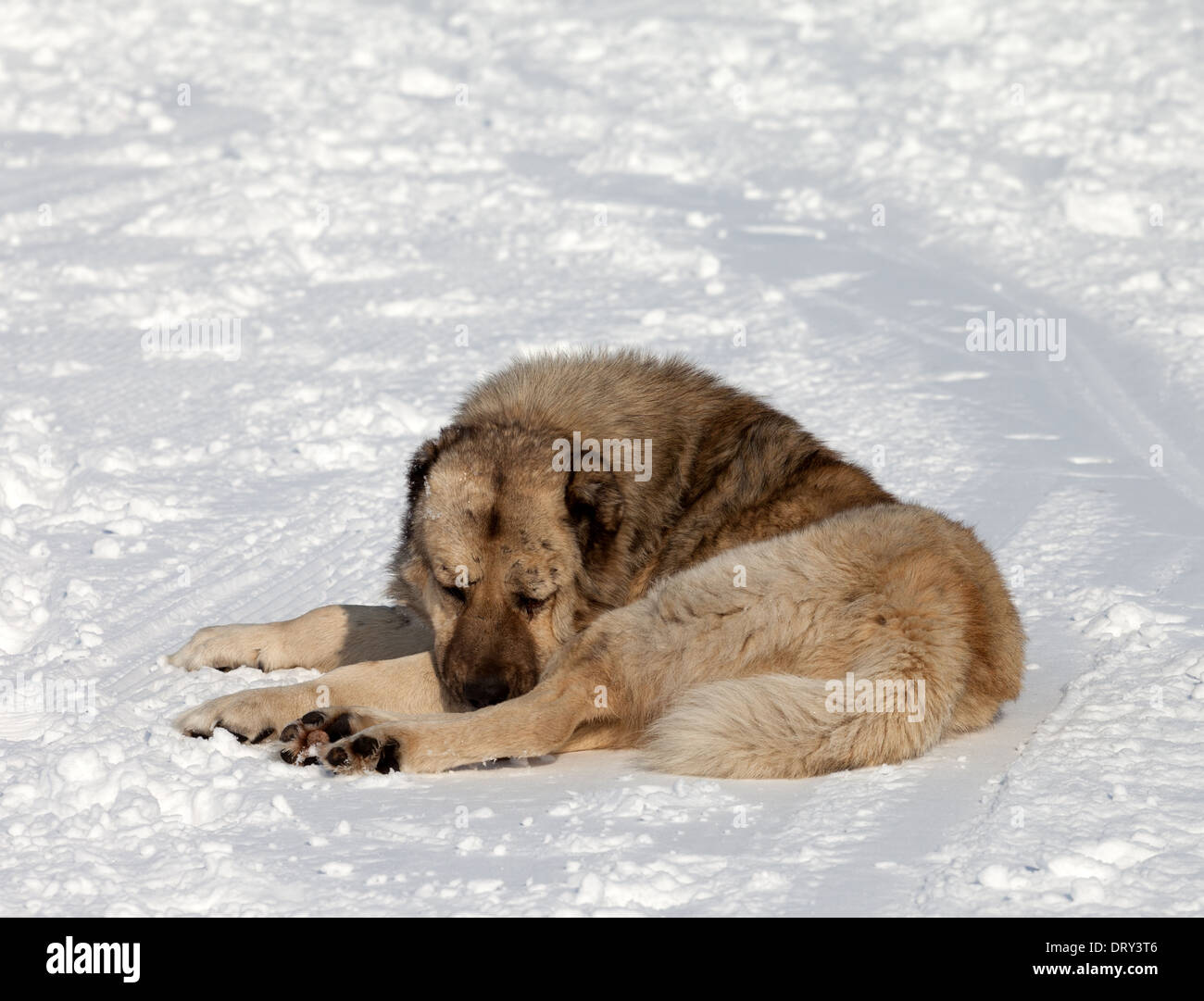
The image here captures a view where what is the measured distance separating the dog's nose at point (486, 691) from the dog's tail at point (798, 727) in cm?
64

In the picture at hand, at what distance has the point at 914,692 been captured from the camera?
14.0 ft

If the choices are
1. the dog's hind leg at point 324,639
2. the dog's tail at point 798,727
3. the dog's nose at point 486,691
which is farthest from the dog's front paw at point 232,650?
the dog's tail at point 798,727

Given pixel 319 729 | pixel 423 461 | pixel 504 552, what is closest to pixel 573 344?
pixel 423 461

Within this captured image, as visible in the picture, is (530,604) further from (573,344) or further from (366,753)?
(573,344)

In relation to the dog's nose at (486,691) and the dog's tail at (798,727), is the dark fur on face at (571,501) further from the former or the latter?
the dog's tail at (798,727)

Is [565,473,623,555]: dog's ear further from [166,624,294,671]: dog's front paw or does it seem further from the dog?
[166,624,294,671]: dog's front paw

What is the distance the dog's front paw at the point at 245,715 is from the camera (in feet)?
15.4

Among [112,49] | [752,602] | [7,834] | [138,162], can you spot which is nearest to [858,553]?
[752,602]

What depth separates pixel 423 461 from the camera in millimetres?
5129

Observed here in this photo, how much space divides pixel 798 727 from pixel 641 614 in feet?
2.43

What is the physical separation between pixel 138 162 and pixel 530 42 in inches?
189

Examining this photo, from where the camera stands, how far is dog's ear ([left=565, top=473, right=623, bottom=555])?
4.97 metres
